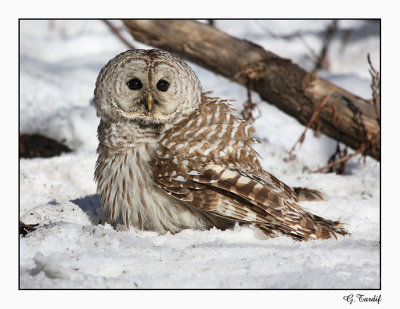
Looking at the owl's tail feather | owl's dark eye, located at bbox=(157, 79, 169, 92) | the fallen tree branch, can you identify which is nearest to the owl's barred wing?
the owl's tail feather

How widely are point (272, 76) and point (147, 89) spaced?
2137 millimetres

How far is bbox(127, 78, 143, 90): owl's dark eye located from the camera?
325 cm

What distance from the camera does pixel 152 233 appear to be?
316 centimetres

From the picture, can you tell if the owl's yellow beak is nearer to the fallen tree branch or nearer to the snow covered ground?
the snow covered ground

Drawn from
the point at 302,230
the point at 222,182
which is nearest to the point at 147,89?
the point at 222,182

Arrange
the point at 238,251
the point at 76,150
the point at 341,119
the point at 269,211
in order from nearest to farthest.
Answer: the point at 238,251 → the point at 269,211 → the point at 341,119 → the point at 76,150

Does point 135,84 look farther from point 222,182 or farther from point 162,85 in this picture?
point 222,182

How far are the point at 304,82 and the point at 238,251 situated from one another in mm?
2651

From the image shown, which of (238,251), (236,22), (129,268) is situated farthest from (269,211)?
(236,22)

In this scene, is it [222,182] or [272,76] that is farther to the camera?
[272,76]

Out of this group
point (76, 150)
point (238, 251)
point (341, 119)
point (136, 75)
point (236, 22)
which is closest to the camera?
point (238, 251)

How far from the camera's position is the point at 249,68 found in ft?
16.9

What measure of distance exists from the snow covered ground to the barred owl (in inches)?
4.8

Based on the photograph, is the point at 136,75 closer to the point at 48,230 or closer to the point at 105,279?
the point at 48,230
